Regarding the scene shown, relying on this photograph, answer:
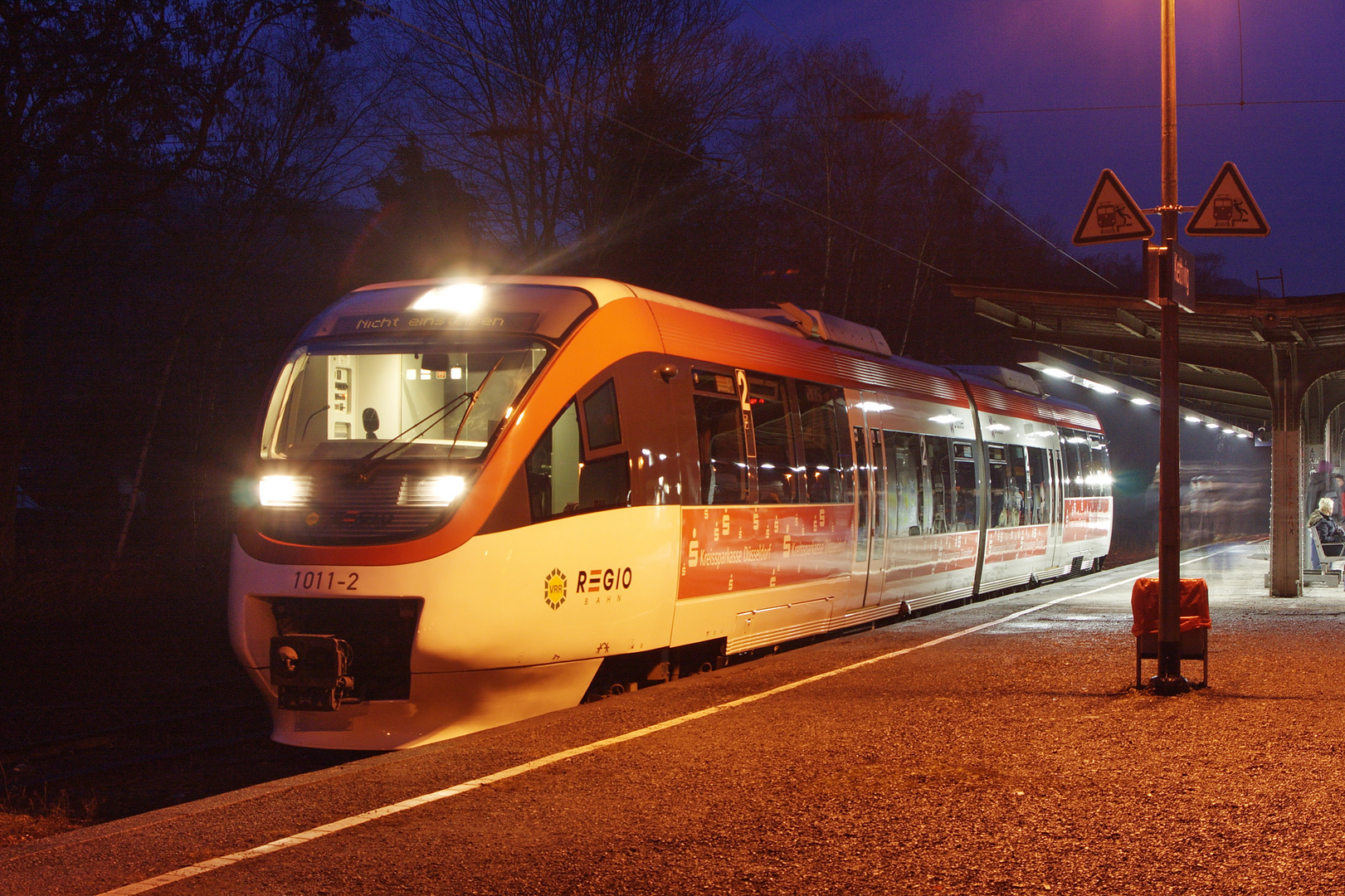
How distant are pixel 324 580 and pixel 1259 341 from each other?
1400 centimetres

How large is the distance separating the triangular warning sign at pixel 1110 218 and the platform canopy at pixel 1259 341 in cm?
621

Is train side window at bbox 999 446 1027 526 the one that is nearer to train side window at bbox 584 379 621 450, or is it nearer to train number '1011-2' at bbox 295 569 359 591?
train side window at bbox 584 379 621 450

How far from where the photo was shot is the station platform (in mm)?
4914

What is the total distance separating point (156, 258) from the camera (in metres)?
19.9

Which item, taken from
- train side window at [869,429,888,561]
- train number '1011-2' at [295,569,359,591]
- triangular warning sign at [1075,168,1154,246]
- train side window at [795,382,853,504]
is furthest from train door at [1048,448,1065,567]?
train number '1011-2' at [295,569,359,591]

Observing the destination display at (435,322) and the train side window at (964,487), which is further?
the train side window at (964,487)

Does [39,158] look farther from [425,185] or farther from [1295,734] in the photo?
[1295,734]

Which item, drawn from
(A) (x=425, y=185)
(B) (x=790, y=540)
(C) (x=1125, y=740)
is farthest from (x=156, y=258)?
(C) (x=1125, y=740)

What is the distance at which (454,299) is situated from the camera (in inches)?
364

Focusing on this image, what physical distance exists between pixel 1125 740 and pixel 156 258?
17.3 metres

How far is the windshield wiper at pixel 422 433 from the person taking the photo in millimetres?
8352

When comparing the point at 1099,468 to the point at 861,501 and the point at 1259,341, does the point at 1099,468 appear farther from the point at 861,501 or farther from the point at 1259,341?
the point at 861,501

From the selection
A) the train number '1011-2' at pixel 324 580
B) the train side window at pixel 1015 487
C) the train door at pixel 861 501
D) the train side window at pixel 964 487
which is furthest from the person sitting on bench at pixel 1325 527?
the train number '1011-2' at pixel 324 580

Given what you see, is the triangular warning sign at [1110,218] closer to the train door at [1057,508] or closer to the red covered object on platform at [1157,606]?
the red covered object on platform at [1157,606]
